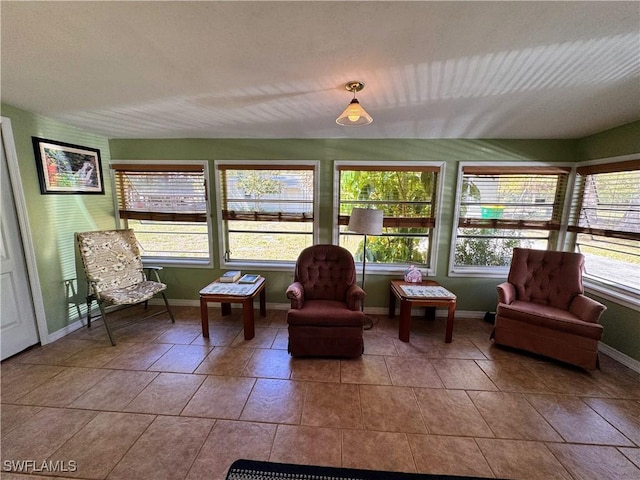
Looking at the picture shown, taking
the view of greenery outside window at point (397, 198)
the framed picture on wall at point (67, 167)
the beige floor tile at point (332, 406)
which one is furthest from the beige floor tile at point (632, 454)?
the framed picture on wall at point (67, 167)

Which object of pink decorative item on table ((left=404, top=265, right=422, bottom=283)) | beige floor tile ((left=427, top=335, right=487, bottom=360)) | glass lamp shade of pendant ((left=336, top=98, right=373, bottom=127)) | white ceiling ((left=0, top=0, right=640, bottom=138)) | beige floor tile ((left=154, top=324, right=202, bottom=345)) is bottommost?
beige floor tile ((left=427, top=335, right=487, bottom=360))

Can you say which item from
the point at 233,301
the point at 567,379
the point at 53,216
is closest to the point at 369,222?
the point at 233,301

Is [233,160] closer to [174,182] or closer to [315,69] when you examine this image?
[174,182]

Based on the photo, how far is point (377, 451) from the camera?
5.06ft

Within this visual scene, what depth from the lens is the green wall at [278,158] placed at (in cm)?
251

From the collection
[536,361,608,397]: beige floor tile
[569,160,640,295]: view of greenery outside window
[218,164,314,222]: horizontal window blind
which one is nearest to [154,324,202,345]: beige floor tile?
[218,164,314,222]: horizontal window blind

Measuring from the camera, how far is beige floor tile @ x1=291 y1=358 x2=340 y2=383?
7.14 ft

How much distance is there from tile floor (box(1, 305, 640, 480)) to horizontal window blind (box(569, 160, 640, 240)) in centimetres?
141

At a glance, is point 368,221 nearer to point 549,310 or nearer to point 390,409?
point 390,409

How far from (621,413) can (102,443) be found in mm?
3596

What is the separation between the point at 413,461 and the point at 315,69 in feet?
8.21

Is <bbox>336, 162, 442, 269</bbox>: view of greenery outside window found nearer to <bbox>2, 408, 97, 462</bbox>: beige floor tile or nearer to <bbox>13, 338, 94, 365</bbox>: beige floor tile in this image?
<bbox>2, 408, 97, 462</bbox>: beige floor tile

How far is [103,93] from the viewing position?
2027 mm

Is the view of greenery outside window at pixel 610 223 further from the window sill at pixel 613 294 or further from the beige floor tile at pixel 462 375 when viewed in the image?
the beige floor tile at pixel 462 375
